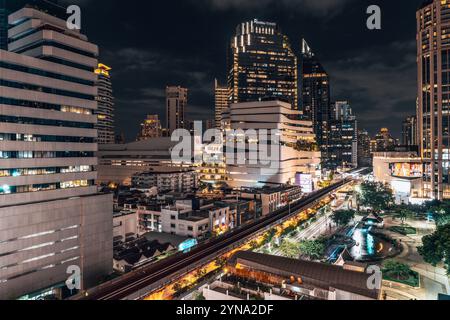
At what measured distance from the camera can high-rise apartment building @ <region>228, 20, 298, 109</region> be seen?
7013 inches

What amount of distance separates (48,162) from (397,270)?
48.0m

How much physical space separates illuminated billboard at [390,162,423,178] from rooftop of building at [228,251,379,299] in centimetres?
7700

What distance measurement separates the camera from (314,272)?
3222 centimetres

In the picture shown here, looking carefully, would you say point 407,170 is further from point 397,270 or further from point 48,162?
point 48,162

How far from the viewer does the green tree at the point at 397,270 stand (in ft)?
128

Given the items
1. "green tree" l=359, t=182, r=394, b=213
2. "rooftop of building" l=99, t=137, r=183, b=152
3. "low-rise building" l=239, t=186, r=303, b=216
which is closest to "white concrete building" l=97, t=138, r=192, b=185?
"rooftop of building" l=99, t=137, r=183, b=152

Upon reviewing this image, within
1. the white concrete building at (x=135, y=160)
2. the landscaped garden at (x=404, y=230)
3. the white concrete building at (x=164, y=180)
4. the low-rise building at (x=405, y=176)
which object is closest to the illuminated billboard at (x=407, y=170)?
the low-rise building at (x=405, y=176)

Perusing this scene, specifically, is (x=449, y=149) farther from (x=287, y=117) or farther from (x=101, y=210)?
(x=101, y=210)

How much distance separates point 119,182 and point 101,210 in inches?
3778

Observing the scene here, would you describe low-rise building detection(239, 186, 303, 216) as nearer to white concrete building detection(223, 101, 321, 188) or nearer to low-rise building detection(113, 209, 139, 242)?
white concrete building detection(223, 101, 321, 188)

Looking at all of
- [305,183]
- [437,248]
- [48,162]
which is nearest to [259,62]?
[305,183]

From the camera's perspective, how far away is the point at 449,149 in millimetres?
86938
